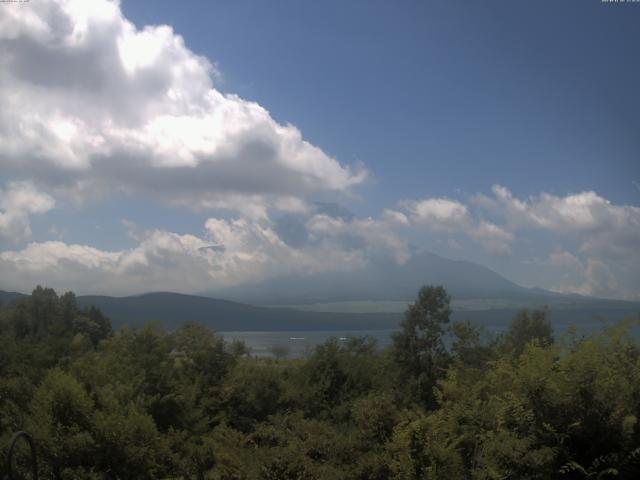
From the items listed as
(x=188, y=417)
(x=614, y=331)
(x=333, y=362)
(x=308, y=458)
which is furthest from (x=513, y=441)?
(x=333, y=362)

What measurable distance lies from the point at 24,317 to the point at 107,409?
61048mm

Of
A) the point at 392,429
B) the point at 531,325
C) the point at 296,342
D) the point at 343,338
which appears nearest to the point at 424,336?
the point at 343,338

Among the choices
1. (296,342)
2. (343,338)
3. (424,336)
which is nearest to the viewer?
(424,336)

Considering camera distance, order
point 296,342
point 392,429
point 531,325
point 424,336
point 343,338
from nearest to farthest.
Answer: point 392,429, point 424,336, point 343,338, point 531,325, point 296,342

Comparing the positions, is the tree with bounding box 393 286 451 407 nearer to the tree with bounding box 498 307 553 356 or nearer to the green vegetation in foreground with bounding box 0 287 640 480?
the green vegetation in foreground with bounding box 0 287 640 480

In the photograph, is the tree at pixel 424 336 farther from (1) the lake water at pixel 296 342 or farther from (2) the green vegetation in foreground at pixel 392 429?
(2) the green vegetation in foreground at pixel 392 429

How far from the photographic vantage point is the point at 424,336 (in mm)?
31172

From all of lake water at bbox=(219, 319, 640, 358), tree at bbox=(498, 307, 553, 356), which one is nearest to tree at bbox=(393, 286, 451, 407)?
lake water at bbox=(219, 319, 640, 358)

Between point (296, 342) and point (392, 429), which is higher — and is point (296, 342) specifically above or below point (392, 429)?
below

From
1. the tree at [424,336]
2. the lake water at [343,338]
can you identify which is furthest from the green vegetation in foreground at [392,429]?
the tree at [424,336]

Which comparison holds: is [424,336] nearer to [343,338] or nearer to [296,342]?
[343,338]

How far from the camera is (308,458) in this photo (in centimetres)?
1020

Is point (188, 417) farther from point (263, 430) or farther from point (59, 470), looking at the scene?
point (263, 430)

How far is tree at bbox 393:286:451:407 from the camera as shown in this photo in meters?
→ 30.8
